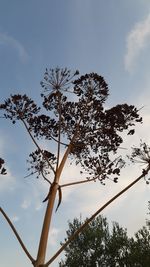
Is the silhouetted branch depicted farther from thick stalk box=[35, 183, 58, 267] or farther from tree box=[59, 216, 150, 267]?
tree box=[59, 216, 150, 267]

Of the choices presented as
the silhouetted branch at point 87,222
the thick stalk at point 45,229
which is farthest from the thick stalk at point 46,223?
the silhouetted branch at point 87,222

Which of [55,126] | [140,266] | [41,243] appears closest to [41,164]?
[55,126]

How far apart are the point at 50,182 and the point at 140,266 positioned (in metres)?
31.3

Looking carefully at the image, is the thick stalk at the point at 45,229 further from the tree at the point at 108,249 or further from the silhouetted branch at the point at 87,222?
the tree at the point at 108,249

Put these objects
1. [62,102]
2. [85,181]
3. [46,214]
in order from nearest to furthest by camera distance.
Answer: [46,214] < [85,181] < [62,102]

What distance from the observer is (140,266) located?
119 ft

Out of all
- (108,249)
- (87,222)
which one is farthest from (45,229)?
(108,249)

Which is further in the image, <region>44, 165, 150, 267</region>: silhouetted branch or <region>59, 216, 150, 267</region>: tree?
<region>59, 216, 150, 267</region>: tree

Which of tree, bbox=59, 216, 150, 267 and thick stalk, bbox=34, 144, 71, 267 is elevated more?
tree, bbox=59, 216, 150, 267

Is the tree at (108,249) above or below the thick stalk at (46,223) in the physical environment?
above

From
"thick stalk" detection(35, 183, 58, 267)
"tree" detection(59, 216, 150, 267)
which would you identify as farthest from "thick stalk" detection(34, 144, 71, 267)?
"tree" detection(59, 216, 150, 267)

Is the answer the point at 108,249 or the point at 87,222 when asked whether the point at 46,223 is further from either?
the point at 108,249

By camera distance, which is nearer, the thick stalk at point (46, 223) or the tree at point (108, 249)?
the thick stalk at point (46, 223)

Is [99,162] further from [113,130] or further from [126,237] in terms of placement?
[126,237]
